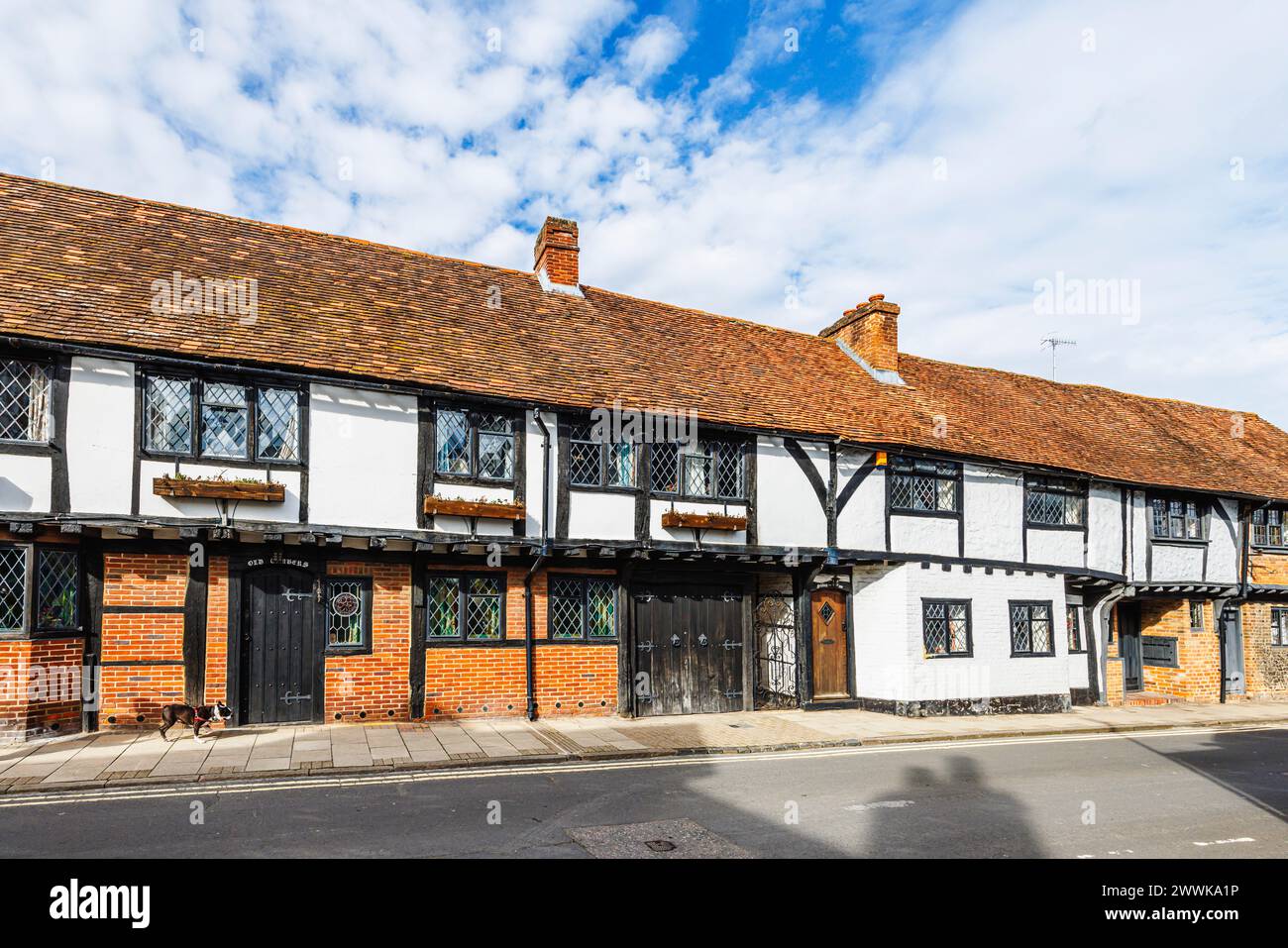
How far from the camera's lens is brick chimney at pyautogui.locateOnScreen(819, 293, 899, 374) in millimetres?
20312

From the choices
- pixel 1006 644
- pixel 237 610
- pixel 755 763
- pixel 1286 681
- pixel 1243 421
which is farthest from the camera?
pixel 1243 421

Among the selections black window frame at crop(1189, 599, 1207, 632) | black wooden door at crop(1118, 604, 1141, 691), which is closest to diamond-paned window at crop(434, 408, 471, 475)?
black wooden door at crop(1118, 604, 1141, 691)

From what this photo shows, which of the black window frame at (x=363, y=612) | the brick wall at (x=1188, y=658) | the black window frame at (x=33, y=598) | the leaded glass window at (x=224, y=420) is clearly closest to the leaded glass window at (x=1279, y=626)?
the brick wall at (x=1188, y=658)

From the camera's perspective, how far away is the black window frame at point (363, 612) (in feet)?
43.4

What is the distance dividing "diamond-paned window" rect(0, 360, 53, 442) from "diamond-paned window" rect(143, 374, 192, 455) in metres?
1.14

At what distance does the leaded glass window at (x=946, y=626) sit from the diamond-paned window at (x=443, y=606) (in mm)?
8878

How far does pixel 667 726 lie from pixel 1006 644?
25.9 feet

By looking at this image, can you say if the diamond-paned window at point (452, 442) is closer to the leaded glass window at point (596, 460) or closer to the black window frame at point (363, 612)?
the leaded glass window at point (596, 460)

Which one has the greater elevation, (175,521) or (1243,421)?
(1243,421)

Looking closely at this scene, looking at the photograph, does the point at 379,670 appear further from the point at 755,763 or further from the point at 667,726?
the point at 755,763

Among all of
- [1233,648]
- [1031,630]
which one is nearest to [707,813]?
[1031,630]

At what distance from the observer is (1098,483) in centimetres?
1991

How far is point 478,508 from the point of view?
44.2ft
